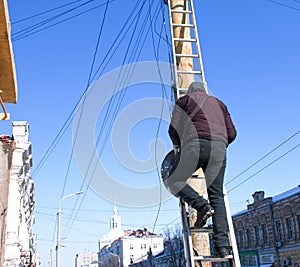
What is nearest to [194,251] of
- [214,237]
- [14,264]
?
[214,237]

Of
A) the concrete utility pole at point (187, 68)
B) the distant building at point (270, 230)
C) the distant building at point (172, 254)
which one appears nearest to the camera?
the concrete utility pole at point (187, 68)

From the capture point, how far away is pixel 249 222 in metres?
42.1

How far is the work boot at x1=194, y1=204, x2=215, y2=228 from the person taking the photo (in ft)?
14.9

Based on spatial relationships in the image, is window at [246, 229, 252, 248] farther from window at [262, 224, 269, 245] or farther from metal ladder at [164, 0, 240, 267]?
metal ladder at [164, 0, 240, 267]

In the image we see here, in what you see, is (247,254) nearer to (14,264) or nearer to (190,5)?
(14,264)

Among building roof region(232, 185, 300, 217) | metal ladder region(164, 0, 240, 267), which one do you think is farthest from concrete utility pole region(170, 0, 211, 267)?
building roof region(232, 185, 300, 217)

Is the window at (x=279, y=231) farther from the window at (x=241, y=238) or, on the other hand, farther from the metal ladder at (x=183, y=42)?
the metal ladder at (x=183, y=42)

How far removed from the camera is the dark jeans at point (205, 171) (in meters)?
4.64

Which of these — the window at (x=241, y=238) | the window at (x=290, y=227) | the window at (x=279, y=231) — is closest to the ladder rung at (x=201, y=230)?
the window at (x=290, y=227)

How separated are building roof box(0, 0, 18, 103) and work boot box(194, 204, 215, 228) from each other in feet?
16.4

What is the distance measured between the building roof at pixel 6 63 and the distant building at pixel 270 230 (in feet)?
93.3

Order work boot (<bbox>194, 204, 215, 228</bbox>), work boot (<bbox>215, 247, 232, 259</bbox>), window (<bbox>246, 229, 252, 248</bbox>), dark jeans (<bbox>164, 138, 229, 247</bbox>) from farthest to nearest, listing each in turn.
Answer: window (<bbox>246, 229, 252, 248</bbox>), dark jeans (<bbox>164, 138, 229, 247</bbox>), work boot (<bbox>194, 204, 215, 228</bbox>), work boot (<bbox>215, 247, 232, 259</bbox>)

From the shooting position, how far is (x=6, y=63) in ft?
28.6

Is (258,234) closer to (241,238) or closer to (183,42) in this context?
(241,238)
